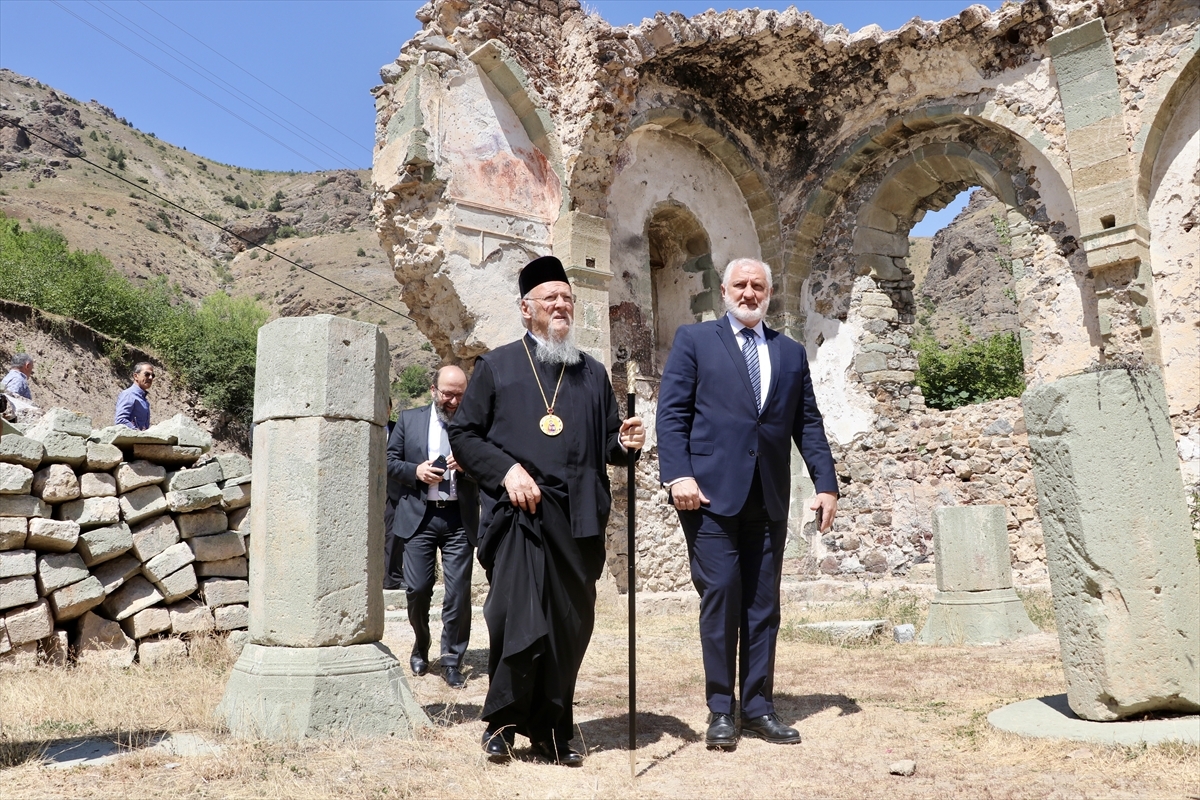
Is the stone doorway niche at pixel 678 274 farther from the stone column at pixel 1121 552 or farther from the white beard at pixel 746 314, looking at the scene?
the stone column at pixel 1121 552

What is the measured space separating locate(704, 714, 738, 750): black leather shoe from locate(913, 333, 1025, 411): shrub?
1426 cm

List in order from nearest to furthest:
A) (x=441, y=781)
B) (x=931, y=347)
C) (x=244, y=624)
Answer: (x=441, y=781), (x=244, y=624), (x=931, y=347)

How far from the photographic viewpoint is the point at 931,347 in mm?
20312

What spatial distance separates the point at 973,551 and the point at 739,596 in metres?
3.56

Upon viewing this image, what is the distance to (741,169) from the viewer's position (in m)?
11.2

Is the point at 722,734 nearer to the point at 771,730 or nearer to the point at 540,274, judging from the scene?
the point at 771,730

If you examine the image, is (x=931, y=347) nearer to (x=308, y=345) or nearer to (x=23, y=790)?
(x=308, y=345)

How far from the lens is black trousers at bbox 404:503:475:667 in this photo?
18.0ft

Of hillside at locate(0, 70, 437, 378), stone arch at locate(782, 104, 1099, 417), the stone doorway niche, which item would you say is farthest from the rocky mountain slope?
the stone doorway niche

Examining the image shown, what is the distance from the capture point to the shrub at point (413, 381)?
40.7 metres

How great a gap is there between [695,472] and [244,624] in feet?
11.6

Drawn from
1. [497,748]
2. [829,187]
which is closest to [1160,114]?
[829,187]

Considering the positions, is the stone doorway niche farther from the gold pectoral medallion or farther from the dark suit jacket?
the gold pectoral medallion

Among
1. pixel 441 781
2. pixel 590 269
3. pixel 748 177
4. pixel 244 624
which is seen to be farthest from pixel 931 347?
pixel 441 781
